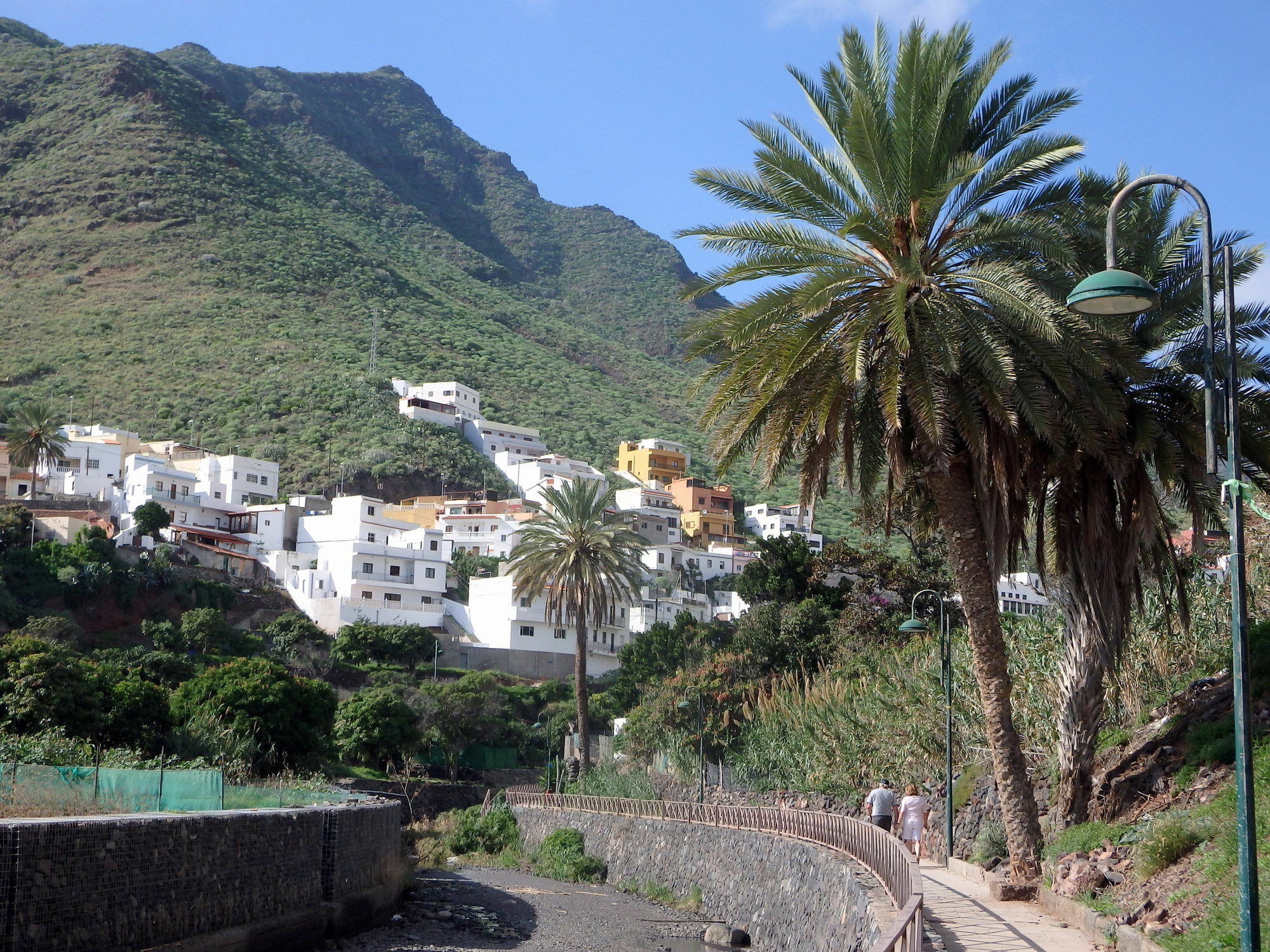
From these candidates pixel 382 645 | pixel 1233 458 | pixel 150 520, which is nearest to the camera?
pixel 1233 458

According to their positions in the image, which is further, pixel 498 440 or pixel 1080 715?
pixel 498 440

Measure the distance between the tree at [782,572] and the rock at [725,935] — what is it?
85.1 feet

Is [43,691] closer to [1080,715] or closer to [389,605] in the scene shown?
[1080,715]

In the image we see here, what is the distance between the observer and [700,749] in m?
41.8

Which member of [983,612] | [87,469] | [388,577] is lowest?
[983,612]

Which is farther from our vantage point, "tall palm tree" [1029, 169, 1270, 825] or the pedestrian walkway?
"tall palm tree" [1029, 169, 1270, 825]

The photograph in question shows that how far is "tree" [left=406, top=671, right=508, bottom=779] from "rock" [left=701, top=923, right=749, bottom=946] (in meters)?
38.5

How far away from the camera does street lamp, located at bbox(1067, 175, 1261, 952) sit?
28.3 feet

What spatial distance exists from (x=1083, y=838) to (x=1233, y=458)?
940 centimetres

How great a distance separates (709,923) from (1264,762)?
16.7 m

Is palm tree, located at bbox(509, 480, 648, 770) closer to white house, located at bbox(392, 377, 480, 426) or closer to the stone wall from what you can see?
the stone wall

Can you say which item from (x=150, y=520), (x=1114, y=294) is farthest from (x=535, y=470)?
(x=1114, y=294)

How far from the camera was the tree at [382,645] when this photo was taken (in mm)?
77875

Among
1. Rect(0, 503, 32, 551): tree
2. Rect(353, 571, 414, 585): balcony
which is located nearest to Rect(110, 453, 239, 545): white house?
Rect(0, 503, 32, 551): tree
